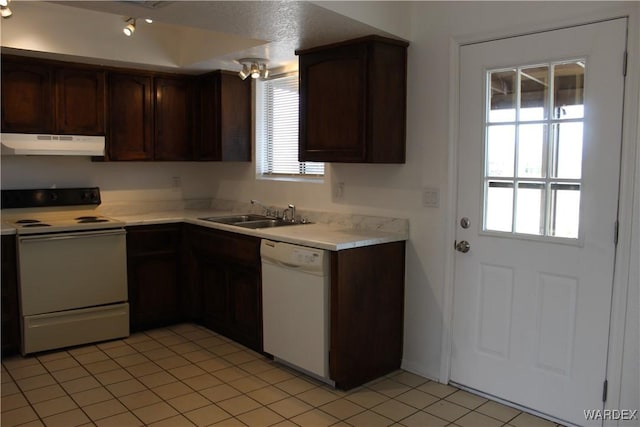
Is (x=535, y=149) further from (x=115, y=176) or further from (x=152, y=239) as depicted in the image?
(x=115, y=176)

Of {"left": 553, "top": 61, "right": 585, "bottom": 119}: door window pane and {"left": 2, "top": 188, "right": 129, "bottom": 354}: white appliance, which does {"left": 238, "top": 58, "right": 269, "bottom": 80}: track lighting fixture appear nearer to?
{"left": 2, "top": 188, "right": 129, "bottom": 354}: white appliance

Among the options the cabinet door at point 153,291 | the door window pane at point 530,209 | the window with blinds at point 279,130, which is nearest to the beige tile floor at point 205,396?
the cabinet door at point 153,291

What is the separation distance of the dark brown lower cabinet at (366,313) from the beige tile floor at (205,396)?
122mm

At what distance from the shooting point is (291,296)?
3350 millimetres

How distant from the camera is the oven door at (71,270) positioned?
3.71 metres

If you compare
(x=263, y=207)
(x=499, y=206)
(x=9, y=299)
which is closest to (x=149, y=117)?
(x=263, y=207)

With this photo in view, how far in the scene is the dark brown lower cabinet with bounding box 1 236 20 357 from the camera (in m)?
3.67

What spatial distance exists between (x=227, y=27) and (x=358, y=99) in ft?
2.88

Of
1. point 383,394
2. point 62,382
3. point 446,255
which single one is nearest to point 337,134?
point 446,255

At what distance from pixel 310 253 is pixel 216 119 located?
2029mm

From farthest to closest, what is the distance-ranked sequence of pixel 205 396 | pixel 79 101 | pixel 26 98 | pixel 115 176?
pixel 115 176 → pixel 79 101 → pixel 26 98 → pixel 205 396

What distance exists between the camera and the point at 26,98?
400 centimetres

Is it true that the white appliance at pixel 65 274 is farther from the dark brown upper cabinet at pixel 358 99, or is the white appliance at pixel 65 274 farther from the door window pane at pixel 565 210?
the door window pane at pixel 565 210

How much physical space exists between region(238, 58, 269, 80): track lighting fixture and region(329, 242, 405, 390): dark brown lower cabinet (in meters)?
1.69
